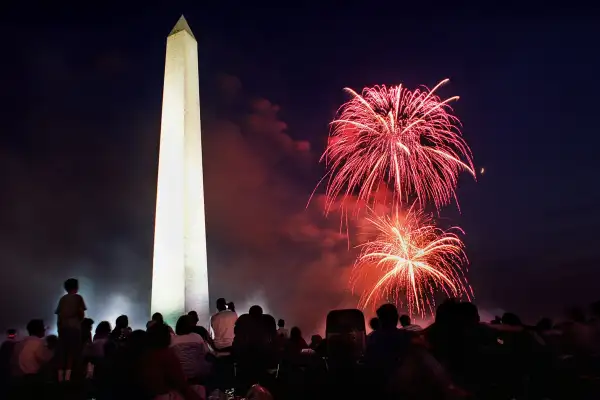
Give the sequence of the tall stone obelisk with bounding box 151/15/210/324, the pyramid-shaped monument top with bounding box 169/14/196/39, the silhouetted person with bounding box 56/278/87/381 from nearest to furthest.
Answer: the silhouetted person with bounding box 56/278/87/381 < the tall stone obelisk with bounding box 151/15/210/324 < the pyramid-shaped monument top with bounding box 169/14/196/39

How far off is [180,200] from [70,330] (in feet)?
37.2

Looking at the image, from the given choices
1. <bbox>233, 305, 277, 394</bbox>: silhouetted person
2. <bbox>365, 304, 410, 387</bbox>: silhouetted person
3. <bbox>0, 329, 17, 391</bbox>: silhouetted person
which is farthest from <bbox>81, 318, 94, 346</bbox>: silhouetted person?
<bbox>365, 304, 410, 387</bbox>: silhouetted person

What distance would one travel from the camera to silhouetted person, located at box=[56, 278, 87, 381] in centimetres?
1020

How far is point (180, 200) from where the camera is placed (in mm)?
21484

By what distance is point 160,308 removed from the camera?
20.9 metres

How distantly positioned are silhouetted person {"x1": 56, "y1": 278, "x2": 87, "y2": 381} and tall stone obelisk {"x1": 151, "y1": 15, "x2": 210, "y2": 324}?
9.96 meters

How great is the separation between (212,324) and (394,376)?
6.72 metres

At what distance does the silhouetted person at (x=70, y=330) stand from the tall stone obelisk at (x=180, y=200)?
392 inches

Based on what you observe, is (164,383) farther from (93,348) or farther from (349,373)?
(93,348)

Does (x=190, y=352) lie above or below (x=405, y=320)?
below

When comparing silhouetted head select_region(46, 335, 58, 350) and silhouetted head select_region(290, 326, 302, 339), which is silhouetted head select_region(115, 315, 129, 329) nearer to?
silhouetted head select_region(46, 335, 58, 350)

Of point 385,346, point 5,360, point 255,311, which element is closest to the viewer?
point 385,346

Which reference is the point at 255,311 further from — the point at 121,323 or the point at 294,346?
the point at 121,323

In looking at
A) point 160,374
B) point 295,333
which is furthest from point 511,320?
point 160,374
